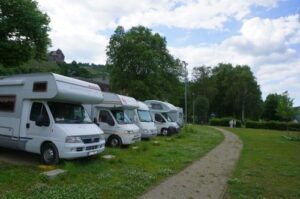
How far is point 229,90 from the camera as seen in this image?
Result: 87.3 metres

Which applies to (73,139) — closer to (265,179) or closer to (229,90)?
(265,179)

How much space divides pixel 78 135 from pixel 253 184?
17.7 feet

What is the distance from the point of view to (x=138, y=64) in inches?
1772

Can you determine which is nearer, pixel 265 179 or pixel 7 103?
pixel 265 179

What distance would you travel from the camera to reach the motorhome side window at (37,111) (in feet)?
37.1

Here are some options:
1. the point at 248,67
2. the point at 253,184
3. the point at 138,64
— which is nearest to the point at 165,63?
the point at 138,64

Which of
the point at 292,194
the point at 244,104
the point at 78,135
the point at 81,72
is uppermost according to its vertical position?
the point at 81,72

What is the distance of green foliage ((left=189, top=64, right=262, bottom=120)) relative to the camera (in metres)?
85.0

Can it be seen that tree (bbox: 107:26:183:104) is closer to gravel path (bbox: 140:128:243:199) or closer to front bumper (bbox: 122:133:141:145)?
front bumper (bbox: 122:133:141:145)

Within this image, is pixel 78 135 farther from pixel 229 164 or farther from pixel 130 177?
pixel 229 164

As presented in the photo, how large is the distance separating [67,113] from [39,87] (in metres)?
1.26

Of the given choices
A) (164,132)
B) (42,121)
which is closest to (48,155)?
(42,121)

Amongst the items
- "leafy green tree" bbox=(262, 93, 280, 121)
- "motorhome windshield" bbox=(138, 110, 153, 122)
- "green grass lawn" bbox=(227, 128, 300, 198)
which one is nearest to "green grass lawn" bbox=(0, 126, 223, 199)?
"green grass lawn" bbox=(227, 128, 300, 198)

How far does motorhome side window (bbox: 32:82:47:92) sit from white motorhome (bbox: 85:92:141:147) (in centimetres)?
514
